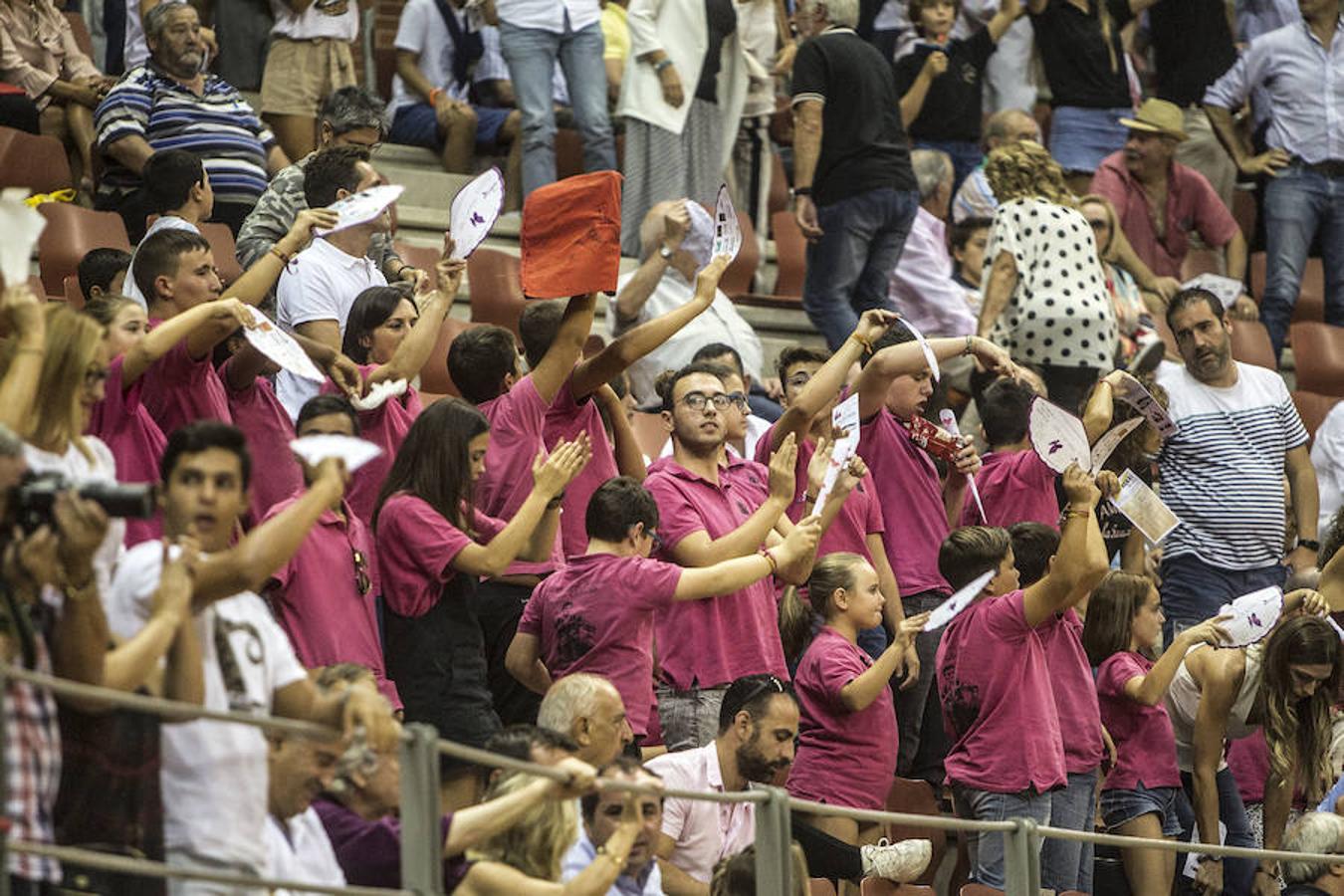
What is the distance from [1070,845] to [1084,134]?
6061mm

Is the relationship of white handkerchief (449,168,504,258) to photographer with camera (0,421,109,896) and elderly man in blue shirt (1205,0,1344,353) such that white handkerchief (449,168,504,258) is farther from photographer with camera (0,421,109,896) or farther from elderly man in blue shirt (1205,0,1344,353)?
elderly man in blue shirt (1205,0,1344,353)

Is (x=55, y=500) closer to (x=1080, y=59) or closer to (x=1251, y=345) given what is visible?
(x=1251, y=345)

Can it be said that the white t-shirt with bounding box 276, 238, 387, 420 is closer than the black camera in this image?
No

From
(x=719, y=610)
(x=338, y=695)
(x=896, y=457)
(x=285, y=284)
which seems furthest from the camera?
(x=896, y=457)

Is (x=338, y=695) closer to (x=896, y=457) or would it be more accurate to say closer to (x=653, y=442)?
(x=896, y=457)

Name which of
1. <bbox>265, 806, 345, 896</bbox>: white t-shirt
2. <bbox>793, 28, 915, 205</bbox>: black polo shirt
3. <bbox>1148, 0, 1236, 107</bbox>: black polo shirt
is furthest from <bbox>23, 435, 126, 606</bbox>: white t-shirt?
<bbox>1148, 0, 1236, 107</bbox>: black polo shirt

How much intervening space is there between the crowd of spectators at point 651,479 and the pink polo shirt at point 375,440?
1 cm

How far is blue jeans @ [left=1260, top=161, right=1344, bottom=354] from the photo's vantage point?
1116 centimetres

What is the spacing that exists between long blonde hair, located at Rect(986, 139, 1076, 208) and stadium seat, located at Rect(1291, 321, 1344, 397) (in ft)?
7.32

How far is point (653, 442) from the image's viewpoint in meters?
8.35

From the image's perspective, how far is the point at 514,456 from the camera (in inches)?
255

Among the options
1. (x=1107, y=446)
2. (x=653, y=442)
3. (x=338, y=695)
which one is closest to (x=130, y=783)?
(x=338, y=695)

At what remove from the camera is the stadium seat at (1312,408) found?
34.1ft

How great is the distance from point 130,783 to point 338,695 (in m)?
0.39
